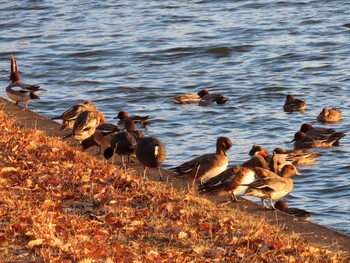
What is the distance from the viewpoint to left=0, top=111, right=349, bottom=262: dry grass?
842cm

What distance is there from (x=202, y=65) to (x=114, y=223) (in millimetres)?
17797

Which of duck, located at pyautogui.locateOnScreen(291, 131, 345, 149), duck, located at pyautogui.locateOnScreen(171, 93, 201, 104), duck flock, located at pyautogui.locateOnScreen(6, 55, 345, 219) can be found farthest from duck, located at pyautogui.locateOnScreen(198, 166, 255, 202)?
duck, located at pyautogui.locateOnScreen(171, 93, 201, 104)

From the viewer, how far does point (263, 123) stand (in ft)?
66.0

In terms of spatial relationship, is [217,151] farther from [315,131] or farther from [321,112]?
A: [321,112]

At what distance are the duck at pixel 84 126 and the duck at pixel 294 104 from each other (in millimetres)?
5968

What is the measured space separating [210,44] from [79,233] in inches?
824

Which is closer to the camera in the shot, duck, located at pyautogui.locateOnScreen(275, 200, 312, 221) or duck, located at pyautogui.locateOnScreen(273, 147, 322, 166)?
duck, located at pyautogui.locateOnScreen(275, 200, 312, 221)

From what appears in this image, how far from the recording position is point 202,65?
88.7 feet

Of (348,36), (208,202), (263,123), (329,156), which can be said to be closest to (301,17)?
(348,36)

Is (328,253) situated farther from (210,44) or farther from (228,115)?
(210,44)

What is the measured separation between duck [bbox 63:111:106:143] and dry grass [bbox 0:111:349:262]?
338cm

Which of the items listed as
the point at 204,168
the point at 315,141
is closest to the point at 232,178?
the point at 204,168

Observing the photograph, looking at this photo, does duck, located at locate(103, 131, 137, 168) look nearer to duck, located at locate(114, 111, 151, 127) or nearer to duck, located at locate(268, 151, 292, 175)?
duck, located at locate(268, 151, 292, 175)

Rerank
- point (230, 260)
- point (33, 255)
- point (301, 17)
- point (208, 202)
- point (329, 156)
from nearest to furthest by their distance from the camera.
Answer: point (33, 255), point (230, 260), point (208, 202), point (329, 156), point (301, 17)
